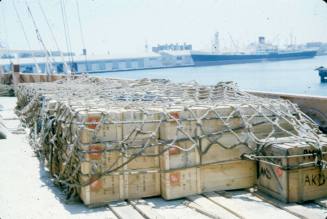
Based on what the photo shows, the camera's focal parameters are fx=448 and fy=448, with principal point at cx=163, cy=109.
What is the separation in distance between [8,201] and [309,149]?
12.2 feet

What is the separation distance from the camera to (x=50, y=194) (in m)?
5.88

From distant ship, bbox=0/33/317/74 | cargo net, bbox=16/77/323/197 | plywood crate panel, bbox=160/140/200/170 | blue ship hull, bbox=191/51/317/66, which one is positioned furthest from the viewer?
blue ship hull, bbox=191/51/317/66

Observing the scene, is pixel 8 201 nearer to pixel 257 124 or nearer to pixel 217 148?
pixel 217 148

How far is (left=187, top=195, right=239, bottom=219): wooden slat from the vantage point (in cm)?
473

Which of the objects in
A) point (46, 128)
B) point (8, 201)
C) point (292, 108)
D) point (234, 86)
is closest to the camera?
point (8, 201)

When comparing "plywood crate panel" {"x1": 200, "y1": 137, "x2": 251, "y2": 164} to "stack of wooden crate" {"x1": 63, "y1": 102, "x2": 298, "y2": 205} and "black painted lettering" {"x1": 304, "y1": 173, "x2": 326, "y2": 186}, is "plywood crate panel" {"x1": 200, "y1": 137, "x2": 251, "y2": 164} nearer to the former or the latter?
"stack of wooden crate" {"x1": 63, "y1": 102, "x2": 298, "y2": 205}

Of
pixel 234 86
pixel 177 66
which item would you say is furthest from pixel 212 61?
pixel 234 86

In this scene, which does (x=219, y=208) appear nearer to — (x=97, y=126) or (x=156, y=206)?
(x=156, y=206)

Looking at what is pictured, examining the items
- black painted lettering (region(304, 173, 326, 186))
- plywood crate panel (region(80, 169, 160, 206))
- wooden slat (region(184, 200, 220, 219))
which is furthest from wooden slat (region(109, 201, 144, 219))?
black painted lettering (region(304, 173, 326, 186))

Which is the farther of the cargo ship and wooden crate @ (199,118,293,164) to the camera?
the cargo ship

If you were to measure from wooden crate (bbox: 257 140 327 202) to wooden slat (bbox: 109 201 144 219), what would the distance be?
1651mm

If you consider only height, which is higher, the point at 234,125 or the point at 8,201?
the point at 234,125

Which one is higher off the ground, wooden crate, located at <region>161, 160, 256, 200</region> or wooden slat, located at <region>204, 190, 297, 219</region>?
wooden crate, located at <region>161, 160, 256, 200</region>

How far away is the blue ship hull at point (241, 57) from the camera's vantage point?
130250 mm
